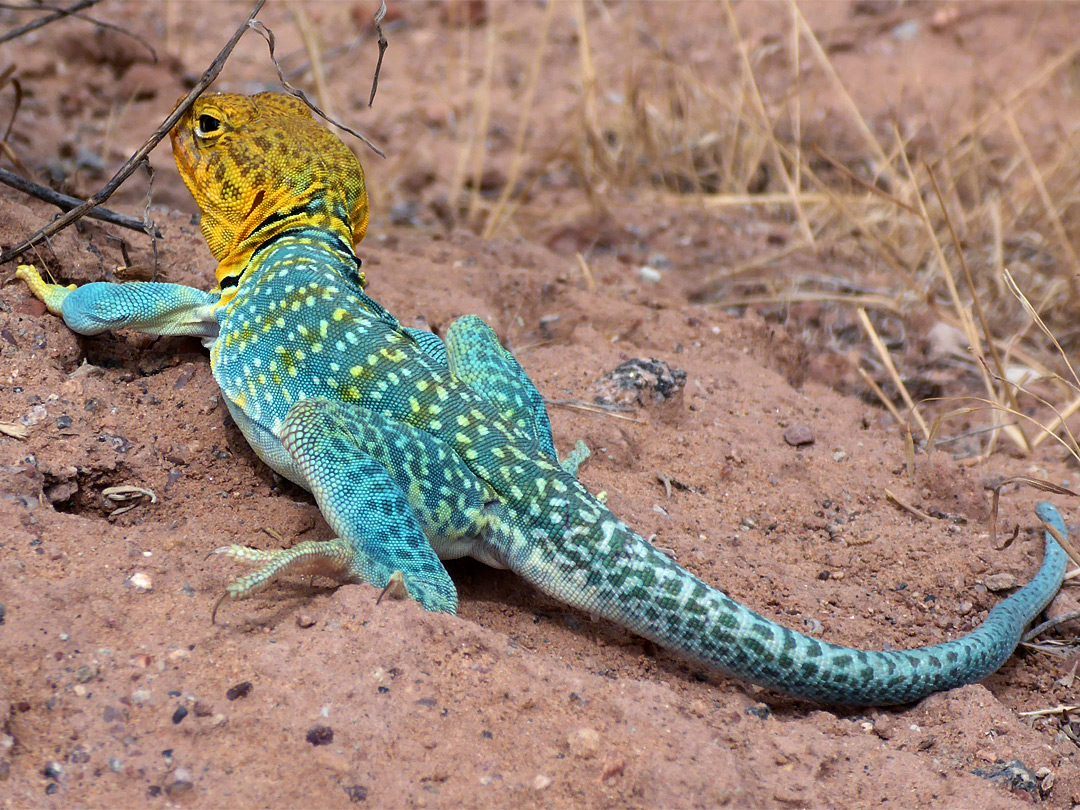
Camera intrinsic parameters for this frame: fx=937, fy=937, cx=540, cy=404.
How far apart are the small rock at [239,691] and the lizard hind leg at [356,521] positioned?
47 cm

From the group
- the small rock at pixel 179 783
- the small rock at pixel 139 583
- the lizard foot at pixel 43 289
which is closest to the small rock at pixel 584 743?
the small rock at pixel 179 783

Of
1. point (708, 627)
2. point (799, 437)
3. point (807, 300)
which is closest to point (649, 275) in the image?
point (807, 300)

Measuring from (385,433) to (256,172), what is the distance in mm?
1342

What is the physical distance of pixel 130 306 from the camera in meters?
3.74

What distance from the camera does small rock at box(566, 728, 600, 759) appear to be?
261 cm

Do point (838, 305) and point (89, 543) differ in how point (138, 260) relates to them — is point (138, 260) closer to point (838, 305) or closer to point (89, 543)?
point (89, 543)

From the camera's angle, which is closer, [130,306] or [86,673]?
[86,673]

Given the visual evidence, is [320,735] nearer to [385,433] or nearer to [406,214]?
[385,433]

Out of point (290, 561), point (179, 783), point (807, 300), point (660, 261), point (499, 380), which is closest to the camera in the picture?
point (179, 783)

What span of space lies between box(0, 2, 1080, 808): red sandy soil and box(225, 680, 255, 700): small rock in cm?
2

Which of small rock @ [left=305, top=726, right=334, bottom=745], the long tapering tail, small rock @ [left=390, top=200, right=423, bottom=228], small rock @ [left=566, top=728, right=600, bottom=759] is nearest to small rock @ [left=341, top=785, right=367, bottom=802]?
small rock @ [left=305, top=726, right=334, bottom=745]

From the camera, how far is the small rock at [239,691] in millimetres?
2539

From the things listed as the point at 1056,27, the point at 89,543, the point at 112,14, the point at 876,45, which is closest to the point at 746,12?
Answer: the point at 876,45

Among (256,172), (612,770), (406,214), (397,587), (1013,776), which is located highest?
(256,172)
